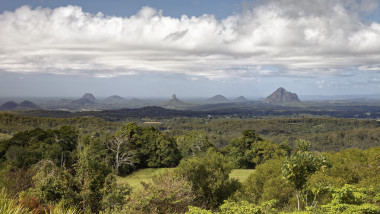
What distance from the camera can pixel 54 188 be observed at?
559 inches

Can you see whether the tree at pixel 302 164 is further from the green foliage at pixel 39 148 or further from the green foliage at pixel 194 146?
the green foliage at pixel 194 146

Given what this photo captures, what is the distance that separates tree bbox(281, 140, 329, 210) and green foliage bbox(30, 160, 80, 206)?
11433mm

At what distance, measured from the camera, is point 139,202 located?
1216 cm

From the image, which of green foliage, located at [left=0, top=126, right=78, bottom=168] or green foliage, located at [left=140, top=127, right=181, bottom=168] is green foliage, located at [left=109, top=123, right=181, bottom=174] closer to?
green foliage, located at [left=140, top=127, right=181, bottom=168]

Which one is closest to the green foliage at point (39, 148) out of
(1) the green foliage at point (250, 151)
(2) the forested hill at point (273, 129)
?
(2) the forested hill at point (273, 129)

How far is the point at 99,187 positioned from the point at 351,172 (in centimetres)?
1983

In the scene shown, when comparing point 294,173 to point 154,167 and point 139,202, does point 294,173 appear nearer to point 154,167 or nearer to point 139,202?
point 139,202

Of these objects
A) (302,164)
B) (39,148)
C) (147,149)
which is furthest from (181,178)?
(39,148)

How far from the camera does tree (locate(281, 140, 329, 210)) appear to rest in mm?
10781

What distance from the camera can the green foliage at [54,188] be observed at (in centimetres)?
1395

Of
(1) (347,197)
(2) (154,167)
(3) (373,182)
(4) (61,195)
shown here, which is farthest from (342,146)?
(4) (61,195)

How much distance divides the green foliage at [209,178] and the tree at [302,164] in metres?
8.77

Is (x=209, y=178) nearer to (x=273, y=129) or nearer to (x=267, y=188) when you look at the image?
(x=267, y=188)

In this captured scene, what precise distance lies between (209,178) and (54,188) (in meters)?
10.7
